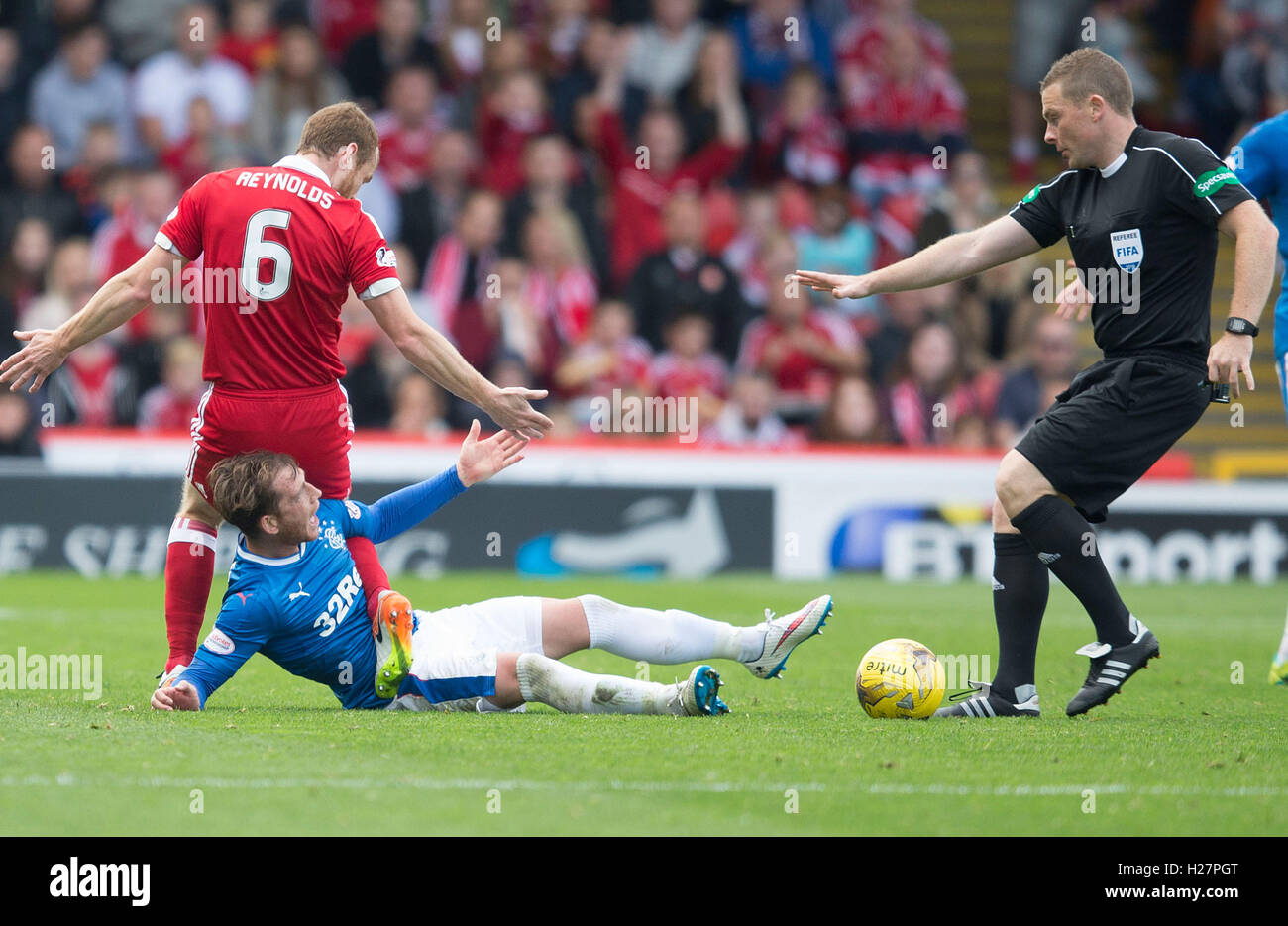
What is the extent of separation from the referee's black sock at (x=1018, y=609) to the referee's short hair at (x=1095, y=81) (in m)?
1.62

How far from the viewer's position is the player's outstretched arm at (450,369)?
234 inches

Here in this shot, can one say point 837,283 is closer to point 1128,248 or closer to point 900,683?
point 1128,248

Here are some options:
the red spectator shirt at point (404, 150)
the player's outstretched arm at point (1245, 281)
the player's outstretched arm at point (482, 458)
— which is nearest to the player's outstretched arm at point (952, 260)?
the player's outstretched arm at point (1245, 281)

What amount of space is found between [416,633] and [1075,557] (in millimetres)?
2329

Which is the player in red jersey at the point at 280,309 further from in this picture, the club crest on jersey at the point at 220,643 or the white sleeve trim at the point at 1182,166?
the white sleeve trim at the point at 1182,166

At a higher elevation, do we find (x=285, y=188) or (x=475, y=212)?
(x=475, y=212)

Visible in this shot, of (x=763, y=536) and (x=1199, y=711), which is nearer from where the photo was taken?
(x=1199, y=711)

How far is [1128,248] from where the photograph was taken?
19.9 feet

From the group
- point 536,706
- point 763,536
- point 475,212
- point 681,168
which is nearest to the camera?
point 536,706

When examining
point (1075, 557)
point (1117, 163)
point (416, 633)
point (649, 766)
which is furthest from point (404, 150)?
point (649, 766)
